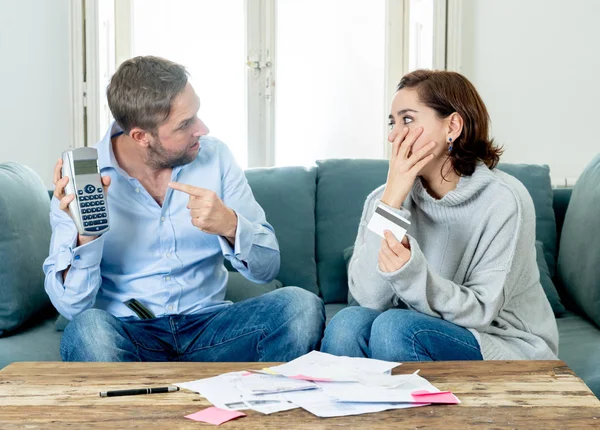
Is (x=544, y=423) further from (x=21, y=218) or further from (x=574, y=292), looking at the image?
(x=21, y=218)

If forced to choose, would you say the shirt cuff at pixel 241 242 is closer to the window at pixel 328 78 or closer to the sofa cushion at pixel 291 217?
the sofa cushion at pixel 291 217

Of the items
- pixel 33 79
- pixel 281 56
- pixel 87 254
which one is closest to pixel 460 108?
pixel 87 254

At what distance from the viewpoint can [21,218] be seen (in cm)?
210

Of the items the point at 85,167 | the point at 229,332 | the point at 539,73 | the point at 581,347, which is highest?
the point at 539,73

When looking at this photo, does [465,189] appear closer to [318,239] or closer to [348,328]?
[348,328]

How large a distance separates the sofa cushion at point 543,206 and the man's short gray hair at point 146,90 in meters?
1.22

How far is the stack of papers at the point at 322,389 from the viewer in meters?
1.21

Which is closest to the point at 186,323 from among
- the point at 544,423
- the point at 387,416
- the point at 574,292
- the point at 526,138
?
the point at 387,416

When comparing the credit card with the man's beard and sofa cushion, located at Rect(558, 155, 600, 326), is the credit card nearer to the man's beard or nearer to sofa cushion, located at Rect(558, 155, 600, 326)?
the man's beard

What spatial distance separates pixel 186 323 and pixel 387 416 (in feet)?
2.72

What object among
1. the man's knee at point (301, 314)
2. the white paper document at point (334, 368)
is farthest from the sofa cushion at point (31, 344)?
the white paper document at point (334, 368)

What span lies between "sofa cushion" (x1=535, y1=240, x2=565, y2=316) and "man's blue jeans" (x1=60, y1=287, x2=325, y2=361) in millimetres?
882

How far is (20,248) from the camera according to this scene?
2.05 m

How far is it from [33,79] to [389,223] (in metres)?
2.18
